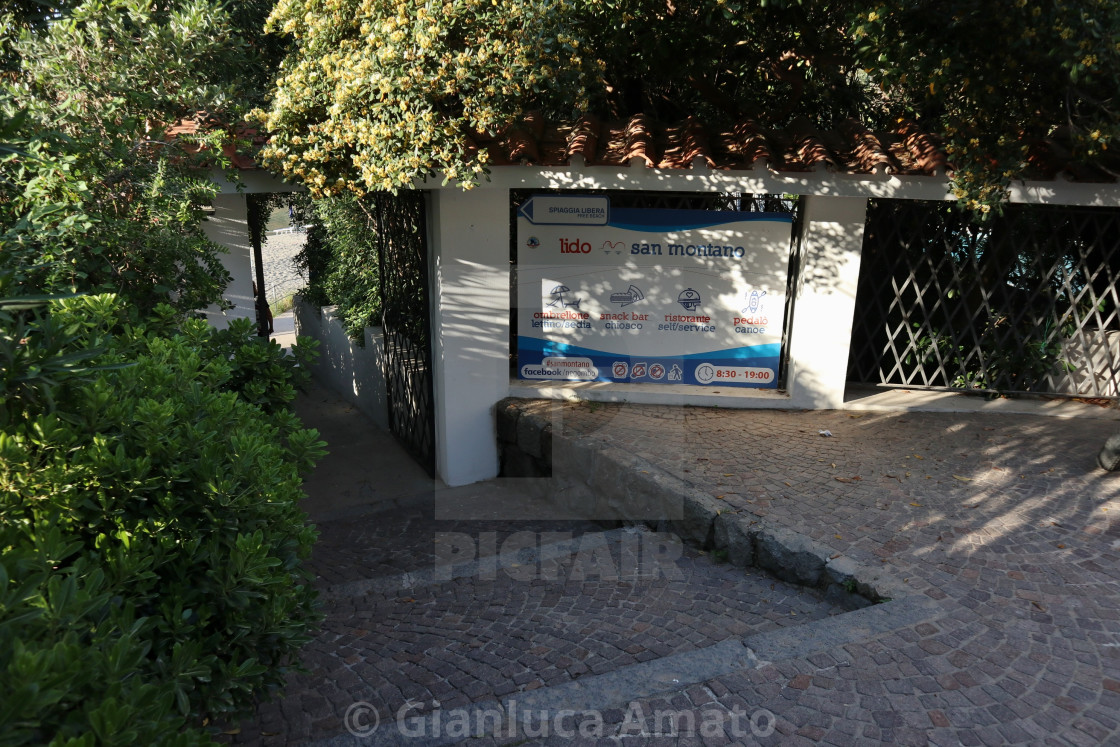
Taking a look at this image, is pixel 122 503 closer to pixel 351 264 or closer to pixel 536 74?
pixel 536 74

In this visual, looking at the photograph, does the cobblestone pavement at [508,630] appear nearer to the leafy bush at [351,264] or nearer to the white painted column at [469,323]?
the white painted column at [469,323]

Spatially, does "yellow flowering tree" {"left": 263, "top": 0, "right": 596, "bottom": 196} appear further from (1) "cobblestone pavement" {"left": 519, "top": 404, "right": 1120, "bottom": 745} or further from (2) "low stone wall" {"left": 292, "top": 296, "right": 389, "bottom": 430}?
(2) "low stone wall" {"left": 292, "top": 296, "right": 389, "bottom": 430}

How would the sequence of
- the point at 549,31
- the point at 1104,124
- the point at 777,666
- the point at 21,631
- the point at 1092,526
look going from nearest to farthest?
the point at 21,631 → the point at 777,666 → the point at 1092,526 → the point at 1104,124 → the point at 549,31

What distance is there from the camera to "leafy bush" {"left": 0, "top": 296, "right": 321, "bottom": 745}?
6.45 ft

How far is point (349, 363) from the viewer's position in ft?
35.1

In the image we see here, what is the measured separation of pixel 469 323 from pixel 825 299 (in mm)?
3150

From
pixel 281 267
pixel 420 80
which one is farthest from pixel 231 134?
pixel 281 267

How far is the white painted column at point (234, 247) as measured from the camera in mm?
7582

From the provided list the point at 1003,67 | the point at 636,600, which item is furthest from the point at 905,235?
the point at 636,600

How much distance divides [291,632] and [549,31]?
4.65 metres

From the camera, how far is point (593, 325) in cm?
736

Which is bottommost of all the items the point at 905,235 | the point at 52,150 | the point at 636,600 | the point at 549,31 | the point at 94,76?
the point at 636,600

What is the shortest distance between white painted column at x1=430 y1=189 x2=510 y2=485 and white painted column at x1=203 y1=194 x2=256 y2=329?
6.38 ft

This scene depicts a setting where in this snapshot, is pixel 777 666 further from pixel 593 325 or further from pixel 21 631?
pixel 593 325
